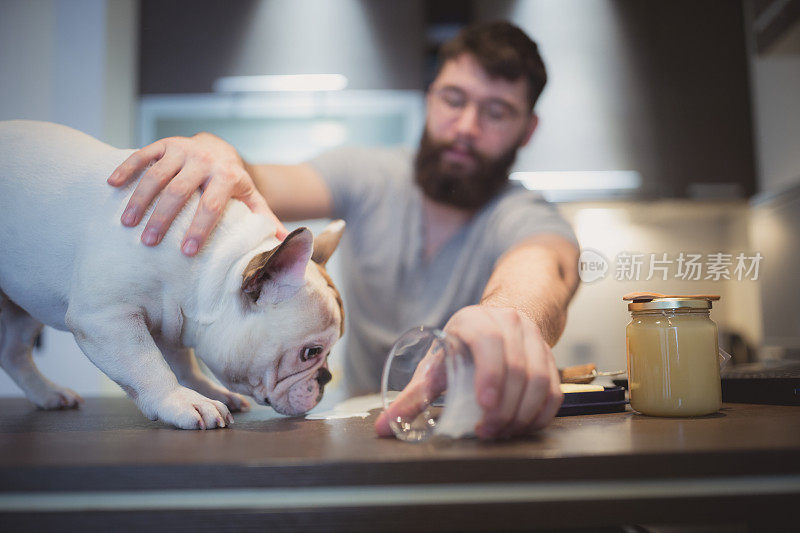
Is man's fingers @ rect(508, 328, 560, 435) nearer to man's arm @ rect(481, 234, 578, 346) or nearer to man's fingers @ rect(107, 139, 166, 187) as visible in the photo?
man's arm @ rect(481, 234, 578, 346)

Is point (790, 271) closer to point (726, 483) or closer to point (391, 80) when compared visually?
point (726, 483)

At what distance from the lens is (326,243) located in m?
0.81

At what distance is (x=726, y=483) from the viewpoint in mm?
371

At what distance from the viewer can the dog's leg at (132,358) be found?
2.06ft

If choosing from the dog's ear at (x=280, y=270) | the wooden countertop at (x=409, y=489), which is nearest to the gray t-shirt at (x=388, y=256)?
the dog's ear at (x=280, y=270)

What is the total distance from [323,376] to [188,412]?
0.70 feet

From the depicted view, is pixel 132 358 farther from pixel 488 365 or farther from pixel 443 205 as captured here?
pixel 443 205

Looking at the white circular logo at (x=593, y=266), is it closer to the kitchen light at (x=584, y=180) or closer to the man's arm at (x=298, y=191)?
the man's arm at (x=298, y=191)

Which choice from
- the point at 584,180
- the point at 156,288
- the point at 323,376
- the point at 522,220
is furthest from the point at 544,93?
the point at 156,288

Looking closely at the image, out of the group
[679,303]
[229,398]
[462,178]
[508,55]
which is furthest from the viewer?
[462,178]

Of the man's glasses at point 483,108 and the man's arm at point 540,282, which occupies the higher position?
the man's glasses at point 483,108

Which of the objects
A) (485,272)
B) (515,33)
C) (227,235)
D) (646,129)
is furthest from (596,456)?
(646,129)

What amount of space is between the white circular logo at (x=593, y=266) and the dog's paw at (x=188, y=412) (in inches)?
20.8

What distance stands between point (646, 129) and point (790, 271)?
133 cm
